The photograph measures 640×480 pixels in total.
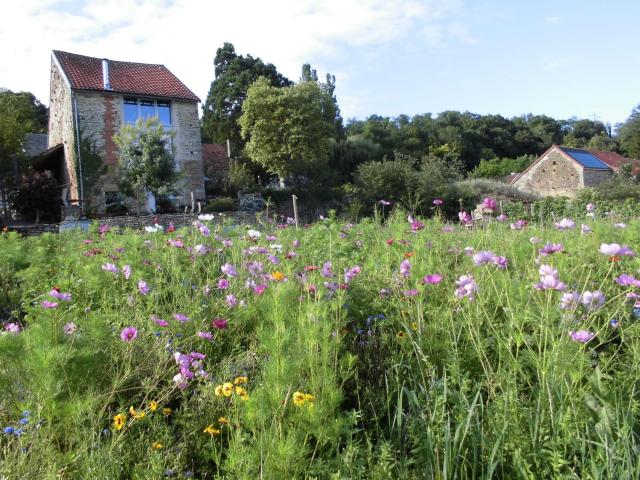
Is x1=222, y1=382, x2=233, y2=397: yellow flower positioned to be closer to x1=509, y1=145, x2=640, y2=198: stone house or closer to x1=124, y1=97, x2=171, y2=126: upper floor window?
x1=124, y1=97, x2=171, y2=126: upper floor window

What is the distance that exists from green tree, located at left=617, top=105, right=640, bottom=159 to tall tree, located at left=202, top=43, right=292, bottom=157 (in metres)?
29.6

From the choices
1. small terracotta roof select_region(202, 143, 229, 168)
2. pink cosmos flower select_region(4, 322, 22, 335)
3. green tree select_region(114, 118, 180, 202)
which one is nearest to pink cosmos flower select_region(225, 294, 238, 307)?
pink cosmos flower select_region(4, 322, 22, 335)

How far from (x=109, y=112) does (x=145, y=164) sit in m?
5.31

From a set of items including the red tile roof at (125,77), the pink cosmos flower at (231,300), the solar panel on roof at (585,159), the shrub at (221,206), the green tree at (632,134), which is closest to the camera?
the pink cosmos flower at (231,300)

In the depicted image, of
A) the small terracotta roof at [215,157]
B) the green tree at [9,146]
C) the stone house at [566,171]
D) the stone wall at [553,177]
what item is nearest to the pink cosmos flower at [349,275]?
the green tree at [9,146]

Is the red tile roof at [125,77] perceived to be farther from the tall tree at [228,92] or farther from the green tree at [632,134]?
the green tree at [632,134]

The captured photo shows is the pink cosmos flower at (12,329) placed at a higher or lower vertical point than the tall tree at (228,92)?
lower

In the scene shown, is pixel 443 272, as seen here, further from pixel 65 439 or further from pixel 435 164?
pixel 435 164

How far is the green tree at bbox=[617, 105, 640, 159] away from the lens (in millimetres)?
40844

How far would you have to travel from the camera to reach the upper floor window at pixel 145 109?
23688mm

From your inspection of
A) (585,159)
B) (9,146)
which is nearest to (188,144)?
(9,146)

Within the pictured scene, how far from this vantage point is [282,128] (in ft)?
86.5

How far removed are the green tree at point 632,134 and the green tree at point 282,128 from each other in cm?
2915

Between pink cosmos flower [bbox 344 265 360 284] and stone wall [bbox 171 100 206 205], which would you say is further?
stone wall [bbox 171 100 206 205]
